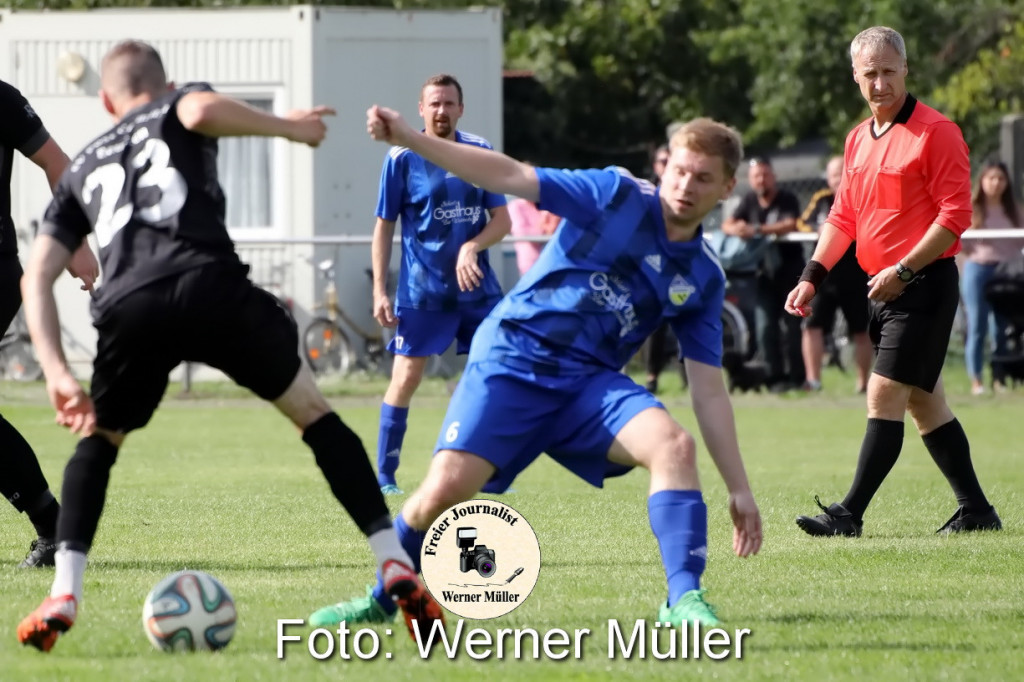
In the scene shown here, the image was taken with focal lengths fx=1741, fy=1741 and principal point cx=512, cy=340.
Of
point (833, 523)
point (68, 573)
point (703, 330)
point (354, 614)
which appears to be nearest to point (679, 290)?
point (703, 330)

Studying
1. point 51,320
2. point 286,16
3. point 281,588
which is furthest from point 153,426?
point 51,320

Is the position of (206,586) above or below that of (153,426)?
above

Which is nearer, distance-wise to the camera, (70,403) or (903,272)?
(70,403)

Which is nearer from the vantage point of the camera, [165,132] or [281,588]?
[165,132]

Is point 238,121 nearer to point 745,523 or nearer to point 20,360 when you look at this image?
point 745,523

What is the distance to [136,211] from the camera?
5164 mm

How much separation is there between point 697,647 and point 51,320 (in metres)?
2.14

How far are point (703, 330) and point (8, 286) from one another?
290cm

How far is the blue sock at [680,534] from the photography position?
211 inches

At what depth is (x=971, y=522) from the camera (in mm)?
8008

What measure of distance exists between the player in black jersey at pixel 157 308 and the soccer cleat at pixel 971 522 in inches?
144

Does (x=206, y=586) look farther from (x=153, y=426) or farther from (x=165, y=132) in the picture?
(x=153, y=426)

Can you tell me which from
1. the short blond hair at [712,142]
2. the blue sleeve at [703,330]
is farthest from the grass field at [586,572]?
the short blond hair at [712,142]

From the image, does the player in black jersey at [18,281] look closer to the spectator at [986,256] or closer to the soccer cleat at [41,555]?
the soccer cleat at [41,555]
